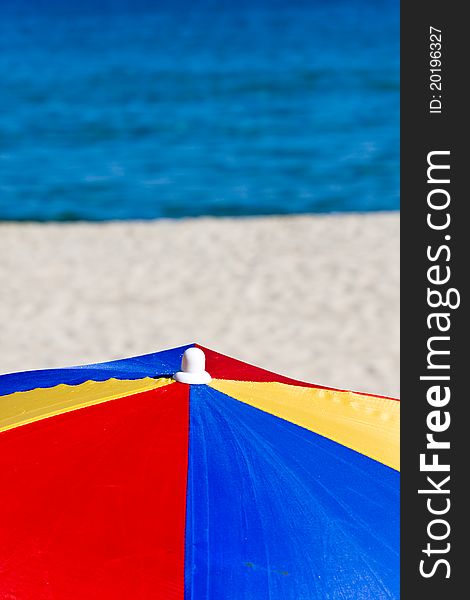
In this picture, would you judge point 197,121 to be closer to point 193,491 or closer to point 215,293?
point 215,293

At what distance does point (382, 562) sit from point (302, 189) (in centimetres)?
1130

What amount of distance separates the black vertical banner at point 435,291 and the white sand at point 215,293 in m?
3.06

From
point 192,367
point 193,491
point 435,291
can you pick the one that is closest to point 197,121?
point 435,291

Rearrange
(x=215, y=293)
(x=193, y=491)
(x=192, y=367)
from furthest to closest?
1. (x=215, y=293)
2. (x=192, y=367)
3. (x=193, y=491)

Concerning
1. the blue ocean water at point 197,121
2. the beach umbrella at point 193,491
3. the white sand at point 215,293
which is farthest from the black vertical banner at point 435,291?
the blue ocean water at point 197,121

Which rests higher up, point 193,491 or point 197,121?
point 197,121

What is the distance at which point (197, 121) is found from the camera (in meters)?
17.6

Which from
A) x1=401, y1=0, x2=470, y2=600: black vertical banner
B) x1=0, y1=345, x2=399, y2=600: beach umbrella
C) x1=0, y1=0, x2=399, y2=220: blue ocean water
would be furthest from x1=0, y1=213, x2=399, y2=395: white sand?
x1=0, y1=345, x2=399, y2=600: beach umbrella

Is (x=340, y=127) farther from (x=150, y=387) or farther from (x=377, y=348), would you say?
(x=150, y=387)

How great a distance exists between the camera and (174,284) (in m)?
8.00

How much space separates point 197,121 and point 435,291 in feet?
49.5

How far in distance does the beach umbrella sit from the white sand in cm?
334

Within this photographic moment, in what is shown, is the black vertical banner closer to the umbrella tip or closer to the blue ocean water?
the umbrella tip

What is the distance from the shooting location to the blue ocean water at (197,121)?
1305cm
